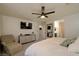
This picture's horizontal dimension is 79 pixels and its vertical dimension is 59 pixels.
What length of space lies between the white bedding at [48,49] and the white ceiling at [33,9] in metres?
0.38

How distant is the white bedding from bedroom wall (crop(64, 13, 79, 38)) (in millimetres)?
153

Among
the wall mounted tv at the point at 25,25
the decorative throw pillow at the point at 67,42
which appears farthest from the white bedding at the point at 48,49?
the wall mounted tv at the point at 25,25

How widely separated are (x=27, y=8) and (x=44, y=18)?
1.05 ft

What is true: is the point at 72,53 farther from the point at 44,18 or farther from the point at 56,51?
the point at 44,18

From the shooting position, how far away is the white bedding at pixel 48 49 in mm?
1357

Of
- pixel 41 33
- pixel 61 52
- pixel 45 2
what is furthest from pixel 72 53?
pixel 45 2

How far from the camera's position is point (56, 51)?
1.38 metres

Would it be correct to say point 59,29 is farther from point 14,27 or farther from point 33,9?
point 14,27

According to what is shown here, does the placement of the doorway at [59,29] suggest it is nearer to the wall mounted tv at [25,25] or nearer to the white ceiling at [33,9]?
the white ceiling at [33,9]

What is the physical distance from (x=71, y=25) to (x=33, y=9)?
67 centimetres

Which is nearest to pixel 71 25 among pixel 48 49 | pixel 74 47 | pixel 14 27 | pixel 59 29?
pixel 59 29

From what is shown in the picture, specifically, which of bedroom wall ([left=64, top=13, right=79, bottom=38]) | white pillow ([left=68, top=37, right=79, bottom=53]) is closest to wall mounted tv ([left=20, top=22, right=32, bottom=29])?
bedroom wall ([left=64, top=13, right=79, bottom=38])

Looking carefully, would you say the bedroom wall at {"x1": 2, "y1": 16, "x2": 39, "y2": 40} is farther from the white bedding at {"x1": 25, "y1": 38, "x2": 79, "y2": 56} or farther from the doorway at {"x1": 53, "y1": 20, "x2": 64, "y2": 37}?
the doorway at {"x1": 53, "y1": 20, "x2": 64, "y2": 37}

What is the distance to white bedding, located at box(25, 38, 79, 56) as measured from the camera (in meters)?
1.36
